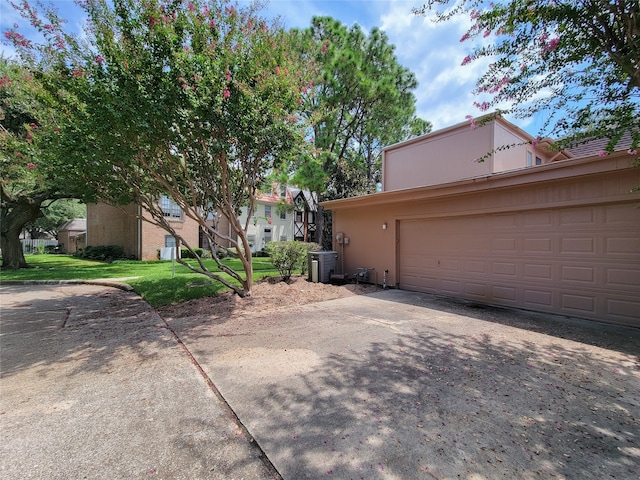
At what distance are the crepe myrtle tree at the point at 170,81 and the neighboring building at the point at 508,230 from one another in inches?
176

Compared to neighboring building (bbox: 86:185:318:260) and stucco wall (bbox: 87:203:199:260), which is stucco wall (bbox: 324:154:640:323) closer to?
neighboring building (bbox: 86:185:318:260)

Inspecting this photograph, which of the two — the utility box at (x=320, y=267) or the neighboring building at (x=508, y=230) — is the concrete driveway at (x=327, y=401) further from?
the utility box at (x=320, y=267)

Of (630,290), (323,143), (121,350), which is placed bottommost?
(121,350)

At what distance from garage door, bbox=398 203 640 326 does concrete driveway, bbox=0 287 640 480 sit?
687mm

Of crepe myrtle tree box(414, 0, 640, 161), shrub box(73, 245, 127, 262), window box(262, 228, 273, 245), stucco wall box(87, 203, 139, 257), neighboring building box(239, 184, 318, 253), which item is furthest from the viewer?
window box(262, 228, 273, 245)

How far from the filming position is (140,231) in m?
19.3

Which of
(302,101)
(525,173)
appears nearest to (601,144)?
(525,173)

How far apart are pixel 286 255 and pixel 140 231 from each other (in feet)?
46.1

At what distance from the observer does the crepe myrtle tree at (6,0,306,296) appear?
16.2ft

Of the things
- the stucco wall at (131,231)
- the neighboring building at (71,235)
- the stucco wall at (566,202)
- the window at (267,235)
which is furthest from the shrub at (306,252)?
the neighboring building at (71,235)

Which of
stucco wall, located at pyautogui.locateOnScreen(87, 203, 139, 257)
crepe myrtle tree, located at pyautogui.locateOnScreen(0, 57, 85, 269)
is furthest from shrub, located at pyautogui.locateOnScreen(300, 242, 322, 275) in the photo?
stucco wall, located at pyautogui.locateOnScreen(87, 203, 139, 257)

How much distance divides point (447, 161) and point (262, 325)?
864 centimetres

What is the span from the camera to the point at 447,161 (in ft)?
34.8

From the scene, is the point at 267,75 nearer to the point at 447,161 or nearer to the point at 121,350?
the point at 121,350
